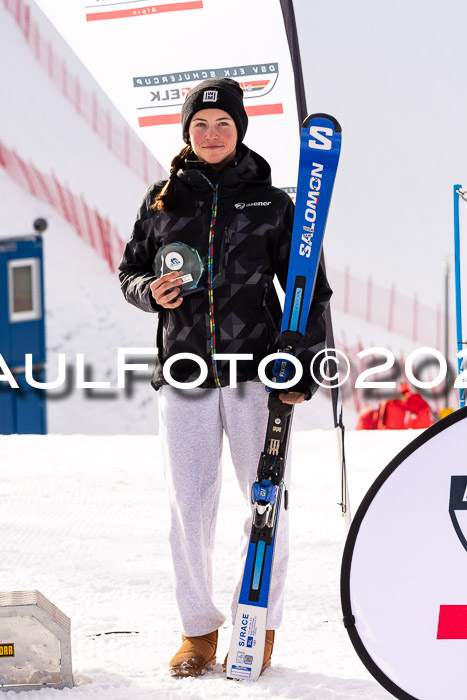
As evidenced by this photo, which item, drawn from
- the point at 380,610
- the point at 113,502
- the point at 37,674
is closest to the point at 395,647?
the point at 380,610

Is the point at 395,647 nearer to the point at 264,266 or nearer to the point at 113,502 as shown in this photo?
the point at 264,266

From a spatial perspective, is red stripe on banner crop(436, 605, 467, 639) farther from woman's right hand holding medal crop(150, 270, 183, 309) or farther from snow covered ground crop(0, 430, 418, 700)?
woman's right hand holding medal crop(150, 270, 183, 309)

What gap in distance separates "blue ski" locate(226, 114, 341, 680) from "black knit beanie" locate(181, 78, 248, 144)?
12 cm

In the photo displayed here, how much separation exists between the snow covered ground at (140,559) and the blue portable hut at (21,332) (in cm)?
107

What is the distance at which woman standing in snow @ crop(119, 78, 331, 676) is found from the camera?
4.85ft

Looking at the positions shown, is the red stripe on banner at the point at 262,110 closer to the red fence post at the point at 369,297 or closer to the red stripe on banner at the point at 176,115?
the red stripe on banner at the point at 176,115

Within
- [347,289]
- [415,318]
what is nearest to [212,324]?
[347,289]

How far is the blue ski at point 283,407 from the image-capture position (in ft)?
4.75

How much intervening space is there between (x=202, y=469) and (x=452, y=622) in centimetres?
50

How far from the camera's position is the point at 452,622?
3.86 ft

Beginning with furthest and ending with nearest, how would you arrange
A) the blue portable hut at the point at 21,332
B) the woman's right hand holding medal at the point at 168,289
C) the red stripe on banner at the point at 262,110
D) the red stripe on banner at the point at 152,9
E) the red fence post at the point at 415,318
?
the blue portable hut at the point at 21,332 → the red fence post at the point at 415,318 → the red stripe on banner at the point at 152,9 → the red stripe on banner at the point at 262,110 → the woman's right hand holding medal at the point at 168,289

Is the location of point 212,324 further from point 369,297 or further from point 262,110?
point 369,297

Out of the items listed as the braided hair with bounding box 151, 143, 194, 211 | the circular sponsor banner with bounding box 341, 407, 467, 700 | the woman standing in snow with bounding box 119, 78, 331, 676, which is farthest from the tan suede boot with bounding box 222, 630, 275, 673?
the braided hair with bounding box 151, 143, 194, 211

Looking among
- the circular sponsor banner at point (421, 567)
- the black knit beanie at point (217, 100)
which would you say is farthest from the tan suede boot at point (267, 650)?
the black knit beanie at point (217, 100)
